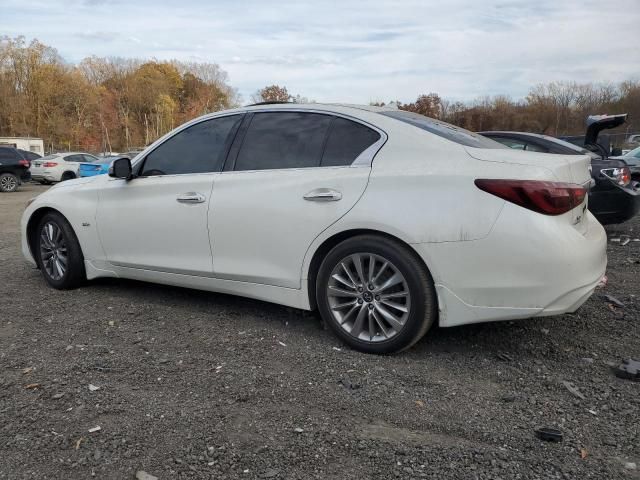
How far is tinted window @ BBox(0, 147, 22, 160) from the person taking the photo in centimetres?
1970

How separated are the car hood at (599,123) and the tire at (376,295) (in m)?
6.01

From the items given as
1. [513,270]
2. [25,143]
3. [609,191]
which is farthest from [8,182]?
[25,143]

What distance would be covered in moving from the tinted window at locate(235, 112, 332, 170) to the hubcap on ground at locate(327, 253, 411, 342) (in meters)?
0.75

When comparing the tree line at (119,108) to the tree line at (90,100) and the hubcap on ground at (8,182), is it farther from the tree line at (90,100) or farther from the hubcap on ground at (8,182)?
the hubcap on ground at (8,182)

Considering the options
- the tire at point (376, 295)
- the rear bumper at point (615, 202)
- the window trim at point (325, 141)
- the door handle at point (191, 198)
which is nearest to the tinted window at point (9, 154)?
the door handle at point (191, 198)

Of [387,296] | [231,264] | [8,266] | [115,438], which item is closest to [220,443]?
[115,438]

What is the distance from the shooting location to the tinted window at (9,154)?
19703 mm

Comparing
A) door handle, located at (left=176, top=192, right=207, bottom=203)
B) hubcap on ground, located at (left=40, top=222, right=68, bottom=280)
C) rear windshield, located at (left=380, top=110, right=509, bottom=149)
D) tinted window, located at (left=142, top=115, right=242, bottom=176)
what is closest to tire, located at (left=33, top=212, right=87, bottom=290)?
hubcap on ground, located at (left=40, top=222, right=68, bottom=280)

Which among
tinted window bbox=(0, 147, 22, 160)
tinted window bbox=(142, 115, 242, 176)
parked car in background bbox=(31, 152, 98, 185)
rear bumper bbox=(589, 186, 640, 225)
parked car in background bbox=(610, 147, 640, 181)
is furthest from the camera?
parked car in background bbox=(31, 152, 98, 185)

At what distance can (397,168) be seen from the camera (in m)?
3.23

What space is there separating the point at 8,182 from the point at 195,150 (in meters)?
18.6

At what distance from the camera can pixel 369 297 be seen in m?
3.30

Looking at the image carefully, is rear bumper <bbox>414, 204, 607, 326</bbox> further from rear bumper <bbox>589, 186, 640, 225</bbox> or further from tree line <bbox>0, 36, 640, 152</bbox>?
tree line <bbox>0, 36, 640, 152</bbox>

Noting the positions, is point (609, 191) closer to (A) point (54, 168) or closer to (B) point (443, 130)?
(B) point (443, 130)
